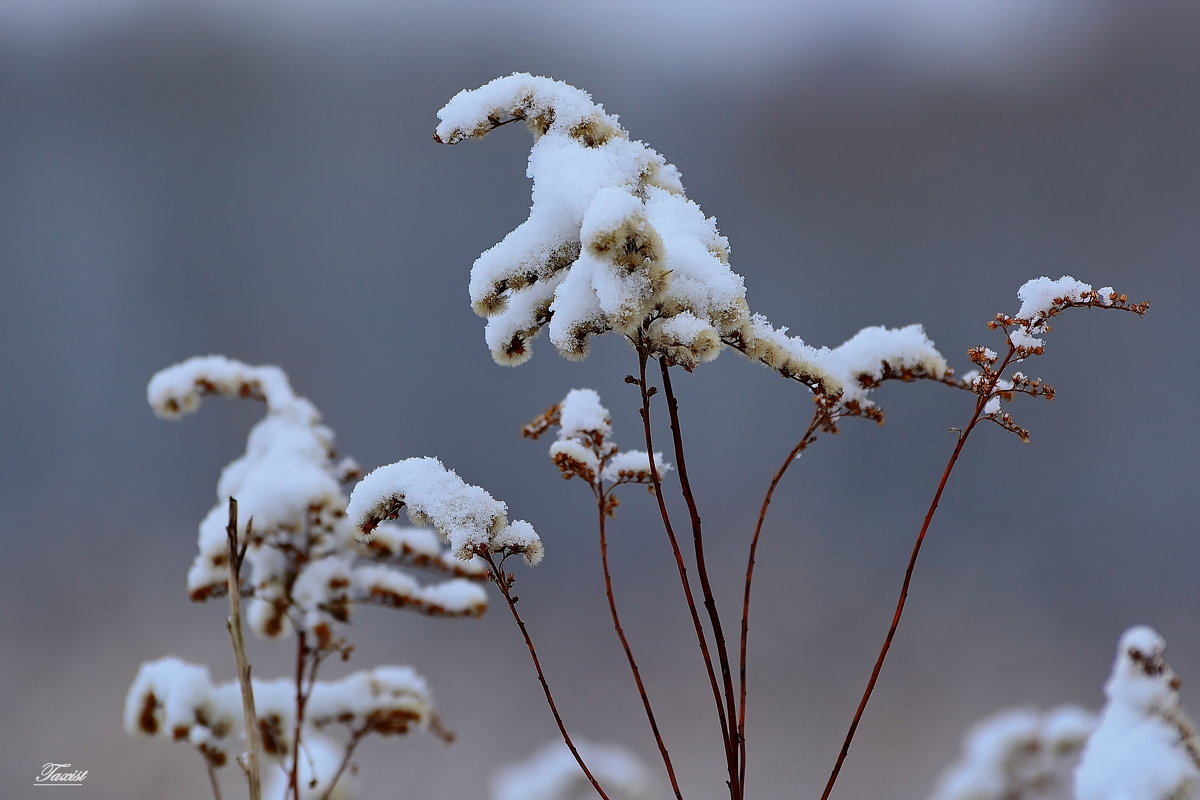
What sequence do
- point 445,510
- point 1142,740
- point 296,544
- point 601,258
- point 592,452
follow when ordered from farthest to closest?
point 296,544 < point 1142,740 < point 592,452 < point 445,510 < point 601,258

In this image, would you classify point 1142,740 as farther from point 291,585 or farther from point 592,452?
point 291,585

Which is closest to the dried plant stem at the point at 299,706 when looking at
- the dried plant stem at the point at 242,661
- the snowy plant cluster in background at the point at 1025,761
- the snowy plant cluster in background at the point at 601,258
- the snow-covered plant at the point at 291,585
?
the snow-covered plant at the point at 291,585

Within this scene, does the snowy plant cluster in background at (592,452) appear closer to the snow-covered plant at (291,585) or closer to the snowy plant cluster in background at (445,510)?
the snowy plant cluster in background at (445,510)

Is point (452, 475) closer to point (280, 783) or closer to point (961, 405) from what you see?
point (280, 783)

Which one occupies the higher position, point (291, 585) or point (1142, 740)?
point (291, 585)

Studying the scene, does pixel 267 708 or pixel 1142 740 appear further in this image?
pixel 267 708

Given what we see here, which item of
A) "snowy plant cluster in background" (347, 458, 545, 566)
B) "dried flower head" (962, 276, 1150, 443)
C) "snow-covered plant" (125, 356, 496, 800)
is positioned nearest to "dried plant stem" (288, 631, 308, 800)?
"snow-covered plant" (125, 356, 496, 800)

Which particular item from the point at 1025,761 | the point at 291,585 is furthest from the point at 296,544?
the point at 1025,761

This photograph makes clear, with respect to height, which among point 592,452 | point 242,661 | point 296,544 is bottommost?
point 242,661
